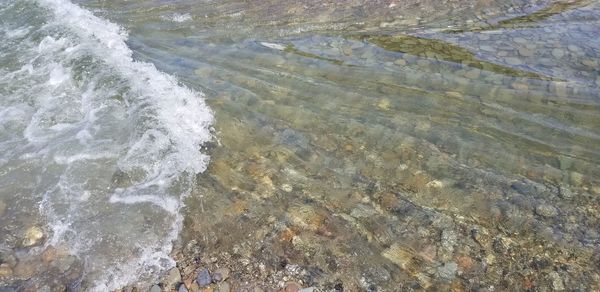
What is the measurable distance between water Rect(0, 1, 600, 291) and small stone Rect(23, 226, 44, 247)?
10 cm

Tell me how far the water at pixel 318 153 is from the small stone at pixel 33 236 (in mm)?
96

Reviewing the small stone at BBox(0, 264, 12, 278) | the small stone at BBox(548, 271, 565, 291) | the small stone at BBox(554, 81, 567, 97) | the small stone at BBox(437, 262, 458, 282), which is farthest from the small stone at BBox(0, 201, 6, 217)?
the small stone at BBox(554, 81, 567, 97)

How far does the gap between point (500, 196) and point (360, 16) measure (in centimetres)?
644

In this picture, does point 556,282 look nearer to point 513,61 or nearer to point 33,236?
point 513,61

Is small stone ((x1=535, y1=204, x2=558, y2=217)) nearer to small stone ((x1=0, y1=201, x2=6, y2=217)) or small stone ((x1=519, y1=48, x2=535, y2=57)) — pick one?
small stone ((x1=519, y1=48, x2=535, y2=57))

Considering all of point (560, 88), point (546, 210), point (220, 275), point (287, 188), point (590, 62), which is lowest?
point (546, 210)

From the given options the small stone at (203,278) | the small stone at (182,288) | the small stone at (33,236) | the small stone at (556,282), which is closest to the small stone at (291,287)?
the small stone at (203,278)

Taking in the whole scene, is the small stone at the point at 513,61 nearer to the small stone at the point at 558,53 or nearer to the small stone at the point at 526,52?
the small stone at the point at 526,52

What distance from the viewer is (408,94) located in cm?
750

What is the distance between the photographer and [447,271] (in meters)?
4.58

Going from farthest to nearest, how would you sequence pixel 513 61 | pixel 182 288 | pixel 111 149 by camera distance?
pixel 513 61 < pixel 111 149 < pixel 182 288

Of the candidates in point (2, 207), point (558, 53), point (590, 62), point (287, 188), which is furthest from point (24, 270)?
point (590, 62)

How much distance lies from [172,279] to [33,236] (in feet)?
5.89

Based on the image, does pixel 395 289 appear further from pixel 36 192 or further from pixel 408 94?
pixel 36 192
